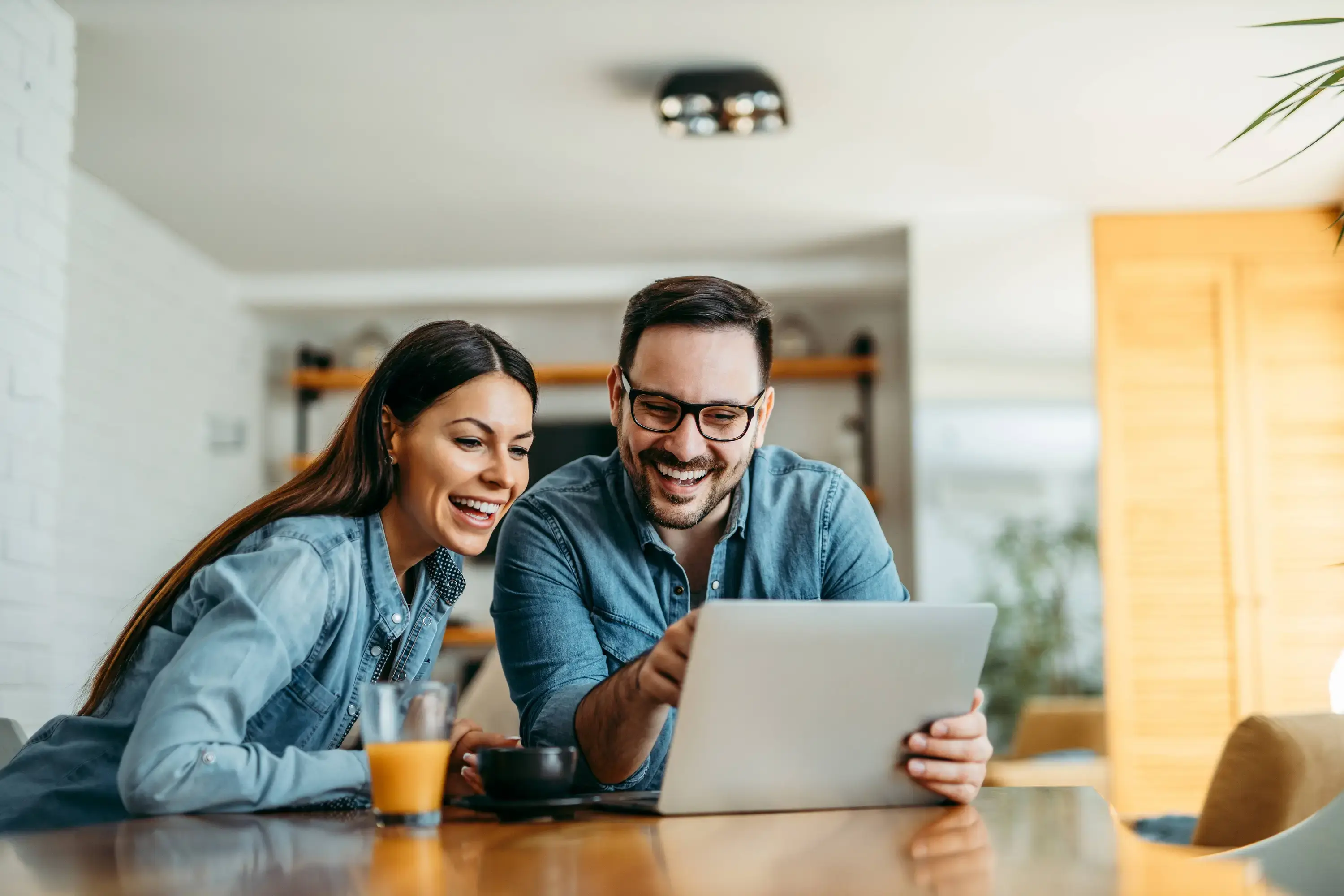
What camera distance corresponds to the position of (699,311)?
1691mm

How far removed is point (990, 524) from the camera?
5.00m

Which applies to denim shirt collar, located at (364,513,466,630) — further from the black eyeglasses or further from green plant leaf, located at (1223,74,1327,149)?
green plant leaf, located at (1223,74,1327,149)

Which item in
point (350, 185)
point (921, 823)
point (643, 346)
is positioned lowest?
point (921, 823)

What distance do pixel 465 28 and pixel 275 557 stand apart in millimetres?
2335

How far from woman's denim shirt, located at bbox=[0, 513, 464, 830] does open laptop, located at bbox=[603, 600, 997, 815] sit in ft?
1.17

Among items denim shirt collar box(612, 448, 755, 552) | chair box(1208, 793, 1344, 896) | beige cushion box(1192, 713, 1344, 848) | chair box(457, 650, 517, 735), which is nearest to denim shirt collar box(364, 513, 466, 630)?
denim shirt collar box(612, 448, 755, 552)

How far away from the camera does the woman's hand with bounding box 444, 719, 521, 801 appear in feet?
4.37

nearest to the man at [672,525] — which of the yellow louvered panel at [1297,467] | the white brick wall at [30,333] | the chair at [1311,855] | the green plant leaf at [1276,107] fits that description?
the chair at [1311,855]

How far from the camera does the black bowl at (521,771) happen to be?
1.14m

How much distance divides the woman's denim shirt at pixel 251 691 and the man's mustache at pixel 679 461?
1.07 ft

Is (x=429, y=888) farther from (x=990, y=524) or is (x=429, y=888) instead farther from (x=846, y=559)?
(x=990, y=524)

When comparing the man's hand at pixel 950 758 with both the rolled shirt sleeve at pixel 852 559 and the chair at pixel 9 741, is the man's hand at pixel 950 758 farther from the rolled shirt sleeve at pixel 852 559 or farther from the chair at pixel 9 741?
the chair at pixel 9 741

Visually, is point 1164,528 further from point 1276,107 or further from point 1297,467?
point 1276,107

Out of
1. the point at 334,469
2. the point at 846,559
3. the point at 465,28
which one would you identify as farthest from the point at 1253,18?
the point at 334,469
